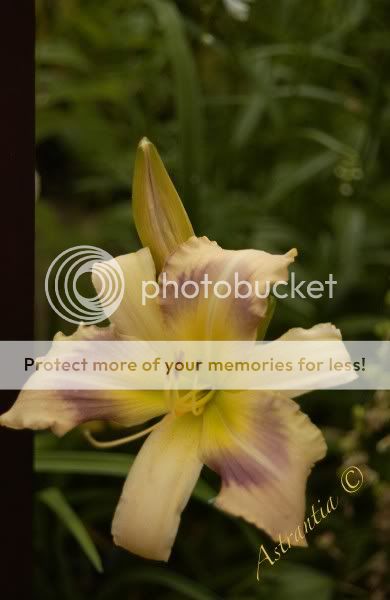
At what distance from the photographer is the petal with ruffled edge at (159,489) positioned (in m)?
0.37

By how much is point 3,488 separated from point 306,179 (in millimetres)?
319

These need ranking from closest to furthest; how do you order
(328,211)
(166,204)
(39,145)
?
(166,204)
(39,145)
(328,211)

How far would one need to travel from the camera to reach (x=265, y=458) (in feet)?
1.18

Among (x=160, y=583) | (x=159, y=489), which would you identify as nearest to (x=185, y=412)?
(x=159, y=489)

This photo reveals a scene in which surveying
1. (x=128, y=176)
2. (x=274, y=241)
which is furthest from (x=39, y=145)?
(x=274, y=241)

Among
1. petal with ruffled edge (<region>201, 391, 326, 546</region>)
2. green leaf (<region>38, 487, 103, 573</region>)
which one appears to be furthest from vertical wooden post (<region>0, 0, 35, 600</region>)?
petal with ruffled edge (<region>201, 391, 326, 546</region>)

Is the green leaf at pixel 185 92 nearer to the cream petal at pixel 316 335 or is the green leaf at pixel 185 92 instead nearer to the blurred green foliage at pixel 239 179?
the blurred green foliage at pixel 239 179

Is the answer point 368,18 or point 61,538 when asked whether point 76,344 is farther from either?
point 368,18

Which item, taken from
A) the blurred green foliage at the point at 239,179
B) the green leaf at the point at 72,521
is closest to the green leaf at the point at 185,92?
the blurred green foliage at the point at 239,179

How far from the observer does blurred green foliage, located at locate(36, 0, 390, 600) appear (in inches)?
19.4

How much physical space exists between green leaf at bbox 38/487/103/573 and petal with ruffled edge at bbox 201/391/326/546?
122 mm

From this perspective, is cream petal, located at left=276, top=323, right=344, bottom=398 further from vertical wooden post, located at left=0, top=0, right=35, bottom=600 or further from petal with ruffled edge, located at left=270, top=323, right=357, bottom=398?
vertical wooden post, located at left=0, top=0, right=35, bottom=600

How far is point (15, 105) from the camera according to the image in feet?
1.33

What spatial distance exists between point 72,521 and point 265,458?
0.58 ft
